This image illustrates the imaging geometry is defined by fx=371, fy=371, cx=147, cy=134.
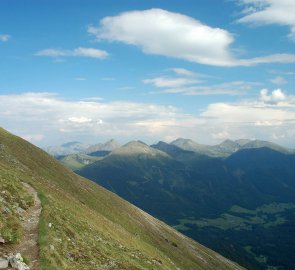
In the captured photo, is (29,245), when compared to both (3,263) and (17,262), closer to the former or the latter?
(17,262)

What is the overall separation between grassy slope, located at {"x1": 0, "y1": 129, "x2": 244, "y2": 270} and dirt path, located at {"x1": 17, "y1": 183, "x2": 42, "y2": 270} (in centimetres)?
55

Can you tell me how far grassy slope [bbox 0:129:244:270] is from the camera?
3156 centimetres

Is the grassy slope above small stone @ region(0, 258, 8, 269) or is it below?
below

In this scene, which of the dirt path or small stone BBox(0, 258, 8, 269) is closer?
small stone BBox(0, 258, 8, 269)

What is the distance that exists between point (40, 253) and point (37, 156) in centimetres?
8126

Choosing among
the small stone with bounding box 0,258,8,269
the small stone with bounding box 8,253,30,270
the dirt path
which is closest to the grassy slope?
the dirt path

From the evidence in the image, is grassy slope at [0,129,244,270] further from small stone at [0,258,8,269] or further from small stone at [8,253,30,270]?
small stone at [0,258,8,269]

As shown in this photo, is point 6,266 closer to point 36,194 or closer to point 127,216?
point 36,194

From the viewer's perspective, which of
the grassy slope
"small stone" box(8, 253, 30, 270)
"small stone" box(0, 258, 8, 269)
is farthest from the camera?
the grassy slope

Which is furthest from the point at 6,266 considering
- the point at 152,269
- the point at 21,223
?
the point at 152,269

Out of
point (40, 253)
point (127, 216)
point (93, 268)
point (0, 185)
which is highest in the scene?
point (0, 185)

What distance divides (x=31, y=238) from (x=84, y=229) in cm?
1497

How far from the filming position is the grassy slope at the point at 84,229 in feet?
104

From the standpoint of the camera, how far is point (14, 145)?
101 m
